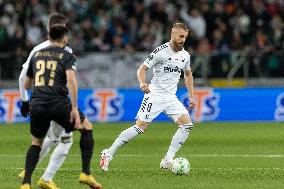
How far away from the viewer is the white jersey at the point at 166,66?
14539mm

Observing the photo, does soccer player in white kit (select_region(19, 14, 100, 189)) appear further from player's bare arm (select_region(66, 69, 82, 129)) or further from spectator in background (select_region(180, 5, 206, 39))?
spectator in background (select_region(180, 5, 206, 39))

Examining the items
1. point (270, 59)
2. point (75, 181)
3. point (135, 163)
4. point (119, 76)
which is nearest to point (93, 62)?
point (119, 76)

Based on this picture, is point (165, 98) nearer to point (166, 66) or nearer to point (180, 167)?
point (166, 66)

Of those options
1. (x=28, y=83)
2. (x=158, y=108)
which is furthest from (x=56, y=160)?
(x=158, y=108)

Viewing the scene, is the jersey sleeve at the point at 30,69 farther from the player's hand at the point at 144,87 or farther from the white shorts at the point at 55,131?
the player's hand at the point at 144,87

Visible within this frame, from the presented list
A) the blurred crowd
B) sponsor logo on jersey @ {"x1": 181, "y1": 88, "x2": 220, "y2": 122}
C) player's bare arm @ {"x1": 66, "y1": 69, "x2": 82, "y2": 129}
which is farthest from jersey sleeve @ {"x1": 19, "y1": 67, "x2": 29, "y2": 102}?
the blurred crowd

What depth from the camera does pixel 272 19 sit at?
2750cm

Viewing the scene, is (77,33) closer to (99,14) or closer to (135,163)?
(99,14)

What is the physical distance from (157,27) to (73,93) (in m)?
16.1

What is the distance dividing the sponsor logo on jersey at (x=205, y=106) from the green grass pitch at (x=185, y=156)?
80cm

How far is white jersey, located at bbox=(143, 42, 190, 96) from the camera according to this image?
14539mm

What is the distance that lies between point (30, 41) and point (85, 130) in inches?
585

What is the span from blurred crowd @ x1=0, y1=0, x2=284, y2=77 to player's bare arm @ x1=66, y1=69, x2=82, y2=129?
579 inches

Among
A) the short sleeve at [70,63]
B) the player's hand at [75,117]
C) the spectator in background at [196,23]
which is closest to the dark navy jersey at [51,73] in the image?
the short sleeve at [70,63]
